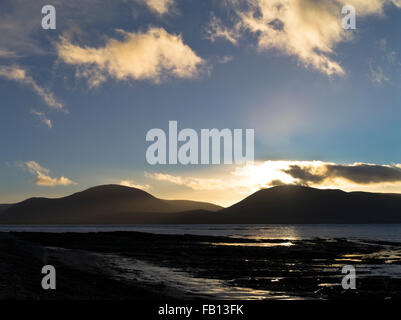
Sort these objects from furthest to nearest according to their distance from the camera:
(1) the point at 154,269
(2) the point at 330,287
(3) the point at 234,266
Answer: (3) the point at 234,266 < (1) the point at 154,269 < (2) the point at 330,287

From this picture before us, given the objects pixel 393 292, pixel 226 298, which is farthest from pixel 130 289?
pixel 393 292

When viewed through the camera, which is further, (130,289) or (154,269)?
(154,269)

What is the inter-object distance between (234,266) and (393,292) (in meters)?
16.2

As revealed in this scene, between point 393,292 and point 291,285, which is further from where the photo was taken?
point 291,285

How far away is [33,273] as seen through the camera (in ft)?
85.8
